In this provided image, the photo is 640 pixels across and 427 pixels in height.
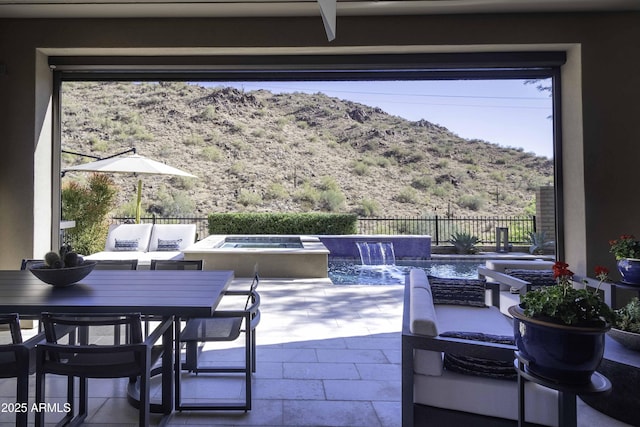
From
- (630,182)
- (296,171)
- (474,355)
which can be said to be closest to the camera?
(474,355)

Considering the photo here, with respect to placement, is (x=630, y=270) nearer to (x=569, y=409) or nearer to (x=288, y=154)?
(x=569, y=409)

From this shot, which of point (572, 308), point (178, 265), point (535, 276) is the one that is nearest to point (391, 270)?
point (535, 276)

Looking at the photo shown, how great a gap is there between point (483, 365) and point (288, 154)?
1930cm

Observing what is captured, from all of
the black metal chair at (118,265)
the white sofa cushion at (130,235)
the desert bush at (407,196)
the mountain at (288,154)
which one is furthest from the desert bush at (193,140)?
the black metal chair at (118,265)

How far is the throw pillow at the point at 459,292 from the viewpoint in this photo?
3205 mm

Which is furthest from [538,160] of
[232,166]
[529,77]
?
[529,77]

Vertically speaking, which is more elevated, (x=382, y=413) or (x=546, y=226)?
(x=546, y=226)

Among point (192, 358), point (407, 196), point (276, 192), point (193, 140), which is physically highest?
point (193, 140)

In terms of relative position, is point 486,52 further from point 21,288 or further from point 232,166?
point 232,166

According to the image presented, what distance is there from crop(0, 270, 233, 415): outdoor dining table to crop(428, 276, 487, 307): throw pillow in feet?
5.52

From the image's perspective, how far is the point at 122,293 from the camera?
218 cm

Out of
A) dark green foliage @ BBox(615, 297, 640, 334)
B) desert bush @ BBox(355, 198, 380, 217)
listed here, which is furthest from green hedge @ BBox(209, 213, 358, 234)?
dark green foliage @ BBox(615, 297, 640, 334)

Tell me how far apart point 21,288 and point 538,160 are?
2349 cm

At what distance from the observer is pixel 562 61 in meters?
3.88
